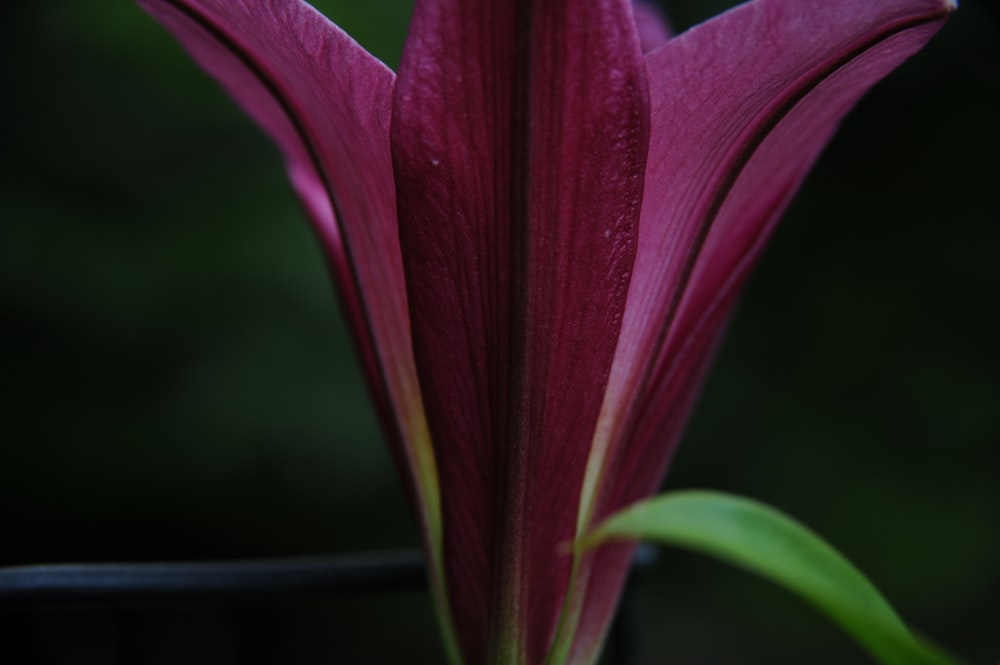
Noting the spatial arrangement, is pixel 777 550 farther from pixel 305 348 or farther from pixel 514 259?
pixel 305 348

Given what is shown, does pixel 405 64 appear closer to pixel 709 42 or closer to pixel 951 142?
pixel 709 42

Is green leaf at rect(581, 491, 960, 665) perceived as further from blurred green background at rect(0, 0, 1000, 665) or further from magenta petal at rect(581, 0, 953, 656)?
blurred green background at rect(0, 0, 1000, 665)

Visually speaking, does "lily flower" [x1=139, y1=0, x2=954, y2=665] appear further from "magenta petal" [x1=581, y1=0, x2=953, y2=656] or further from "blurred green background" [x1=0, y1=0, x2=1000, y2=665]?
"blurred green background" [x1=0, y1=0, x2=1000, y2=665]

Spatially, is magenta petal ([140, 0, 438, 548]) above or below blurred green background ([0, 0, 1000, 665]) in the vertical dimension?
above

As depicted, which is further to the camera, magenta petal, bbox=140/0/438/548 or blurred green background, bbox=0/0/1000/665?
blurred green background, bbox=0/0/1000/665

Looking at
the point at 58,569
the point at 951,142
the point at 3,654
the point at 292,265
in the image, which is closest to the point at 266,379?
the point at 292,265

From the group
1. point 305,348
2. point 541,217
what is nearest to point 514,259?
point 541,217

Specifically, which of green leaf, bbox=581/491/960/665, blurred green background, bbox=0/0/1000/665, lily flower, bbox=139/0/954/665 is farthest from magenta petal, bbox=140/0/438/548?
blurred green background, bbox=0/0/1000/665
